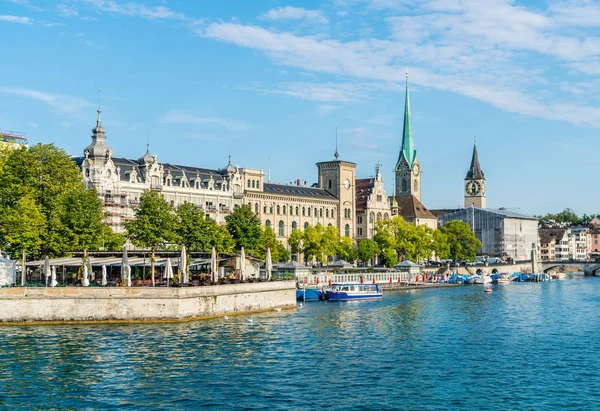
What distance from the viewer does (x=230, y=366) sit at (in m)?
50.8

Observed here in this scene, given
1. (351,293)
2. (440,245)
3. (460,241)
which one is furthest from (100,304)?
(460,241)

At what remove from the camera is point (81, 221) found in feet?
291

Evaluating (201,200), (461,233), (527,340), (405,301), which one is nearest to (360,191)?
(461,233)

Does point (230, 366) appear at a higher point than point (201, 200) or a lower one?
lower

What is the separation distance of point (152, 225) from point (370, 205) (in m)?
91.7

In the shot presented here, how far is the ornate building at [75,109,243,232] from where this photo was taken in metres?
125

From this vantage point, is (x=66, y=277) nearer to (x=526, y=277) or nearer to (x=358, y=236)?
(x=358, y=236)

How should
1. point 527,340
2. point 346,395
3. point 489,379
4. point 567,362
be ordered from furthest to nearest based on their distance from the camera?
point 527,340
point 567,362
point 489,379
point 346,395

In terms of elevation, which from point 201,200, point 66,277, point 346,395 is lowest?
point 346,395

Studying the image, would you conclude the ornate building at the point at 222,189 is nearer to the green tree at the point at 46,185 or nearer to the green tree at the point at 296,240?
the green tree at the point at 296,240

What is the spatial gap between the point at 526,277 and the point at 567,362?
134 meters

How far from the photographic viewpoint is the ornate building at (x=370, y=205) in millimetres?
186875

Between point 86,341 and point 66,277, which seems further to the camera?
point 66,277

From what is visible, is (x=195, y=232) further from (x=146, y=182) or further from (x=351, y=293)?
(x=146, y=182)
